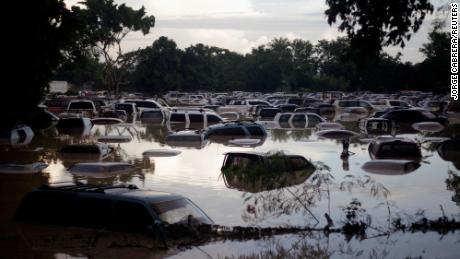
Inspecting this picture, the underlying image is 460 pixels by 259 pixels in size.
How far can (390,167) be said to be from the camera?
2681cm

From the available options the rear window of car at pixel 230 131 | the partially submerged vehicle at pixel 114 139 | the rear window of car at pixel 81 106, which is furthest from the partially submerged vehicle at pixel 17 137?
the rear window of car at pixel 81 106

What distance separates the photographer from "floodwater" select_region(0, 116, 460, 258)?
13766mm

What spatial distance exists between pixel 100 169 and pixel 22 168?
3528mm

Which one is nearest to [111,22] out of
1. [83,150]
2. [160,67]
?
[160,67]

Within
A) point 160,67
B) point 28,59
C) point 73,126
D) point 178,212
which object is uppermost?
point 28,59

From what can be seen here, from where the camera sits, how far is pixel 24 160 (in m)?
30.2

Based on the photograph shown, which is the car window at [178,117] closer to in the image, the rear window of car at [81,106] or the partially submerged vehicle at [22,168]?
the rear window of car at [81,106]

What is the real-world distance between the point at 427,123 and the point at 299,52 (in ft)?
272

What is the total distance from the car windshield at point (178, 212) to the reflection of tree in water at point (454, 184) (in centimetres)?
935

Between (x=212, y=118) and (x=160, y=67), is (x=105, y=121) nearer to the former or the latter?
(x=212, y=118)

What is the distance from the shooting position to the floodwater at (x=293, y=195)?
45.2 ft

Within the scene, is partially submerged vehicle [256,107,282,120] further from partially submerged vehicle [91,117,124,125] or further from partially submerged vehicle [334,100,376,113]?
partially submerged vehicle [91,117,124,125]

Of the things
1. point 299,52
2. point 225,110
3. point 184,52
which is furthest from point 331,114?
point 299,52

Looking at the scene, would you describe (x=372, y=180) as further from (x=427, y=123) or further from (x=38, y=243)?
(x=427, y=123)
